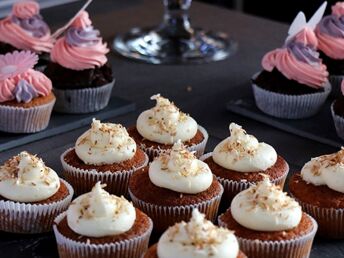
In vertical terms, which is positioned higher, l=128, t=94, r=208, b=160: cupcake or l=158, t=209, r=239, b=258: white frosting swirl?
l=158, t=209, r=239, b=258: white frosting swirl

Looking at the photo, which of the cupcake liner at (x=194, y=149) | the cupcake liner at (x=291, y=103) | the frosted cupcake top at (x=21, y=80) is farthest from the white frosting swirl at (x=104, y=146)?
the cupcake liner at (x=291, y=103)

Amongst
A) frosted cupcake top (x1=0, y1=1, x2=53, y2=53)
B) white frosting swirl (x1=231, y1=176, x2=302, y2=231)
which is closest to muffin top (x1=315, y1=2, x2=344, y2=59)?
frosted cupcake top (x1=0, y1=1, x2=53, y2=53)

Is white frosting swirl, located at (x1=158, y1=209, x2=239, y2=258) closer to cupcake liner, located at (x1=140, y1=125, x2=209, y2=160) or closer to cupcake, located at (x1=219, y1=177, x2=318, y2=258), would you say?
cupcake, located at (x1=219, y1=177, x2=318, y2=258)

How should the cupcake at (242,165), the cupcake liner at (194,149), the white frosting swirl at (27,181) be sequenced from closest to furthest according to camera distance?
the white frosting swirl at (27,181)
the cupcake at (242,165)
the cupcake liner at (194,149)

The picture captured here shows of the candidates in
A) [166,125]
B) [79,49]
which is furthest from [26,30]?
[166,125]

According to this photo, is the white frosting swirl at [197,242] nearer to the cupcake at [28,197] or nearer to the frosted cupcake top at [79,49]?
the cupcake at [28,197]

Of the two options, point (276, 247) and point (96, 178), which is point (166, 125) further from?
point (276, 247)

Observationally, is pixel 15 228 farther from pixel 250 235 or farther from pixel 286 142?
pixel 286 142
